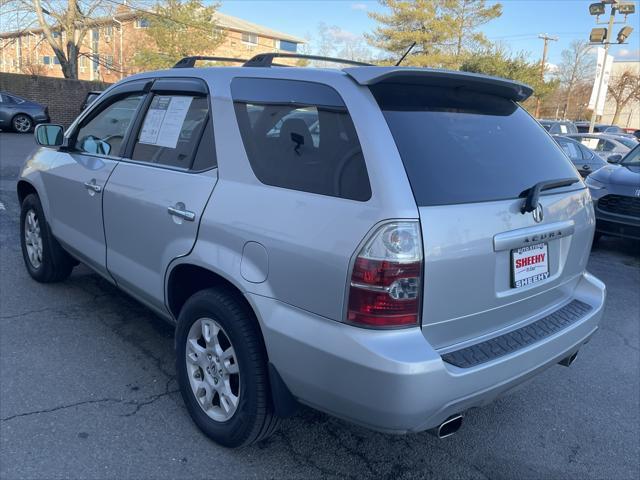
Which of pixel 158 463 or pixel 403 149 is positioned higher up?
pixel 403 149

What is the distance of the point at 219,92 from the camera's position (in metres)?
2.80

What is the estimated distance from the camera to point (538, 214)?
2467 mm

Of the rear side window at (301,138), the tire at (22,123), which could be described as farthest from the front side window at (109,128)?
the tire at (22,123)

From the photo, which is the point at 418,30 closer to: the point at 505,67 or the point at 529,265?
the point at 505,67

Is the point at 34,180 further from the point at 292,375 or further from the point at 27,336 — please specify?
the point at 292,375

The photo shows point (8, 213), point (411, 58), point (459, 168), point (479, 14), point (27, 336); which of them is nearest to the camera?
point (459, 168)

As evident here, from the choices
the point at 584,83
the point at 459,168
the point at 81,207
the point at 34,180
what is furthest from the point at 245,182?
the point at 584,83

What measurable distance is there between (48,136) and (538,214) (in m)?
3.56

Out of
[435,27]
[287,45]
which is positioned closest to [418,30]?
[435,27]

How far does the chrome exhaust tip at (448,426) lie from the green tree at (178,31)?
32.0m

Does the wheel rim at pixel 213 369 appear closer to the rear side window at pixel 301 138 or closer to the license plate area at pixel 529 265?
the rear side window at pixel 301 138

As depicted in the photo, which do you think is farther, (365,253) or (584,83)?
(584,83)

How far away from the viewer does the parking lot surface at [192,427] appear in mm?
2615

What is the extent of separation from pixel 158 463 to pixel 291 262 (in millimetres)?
1232
